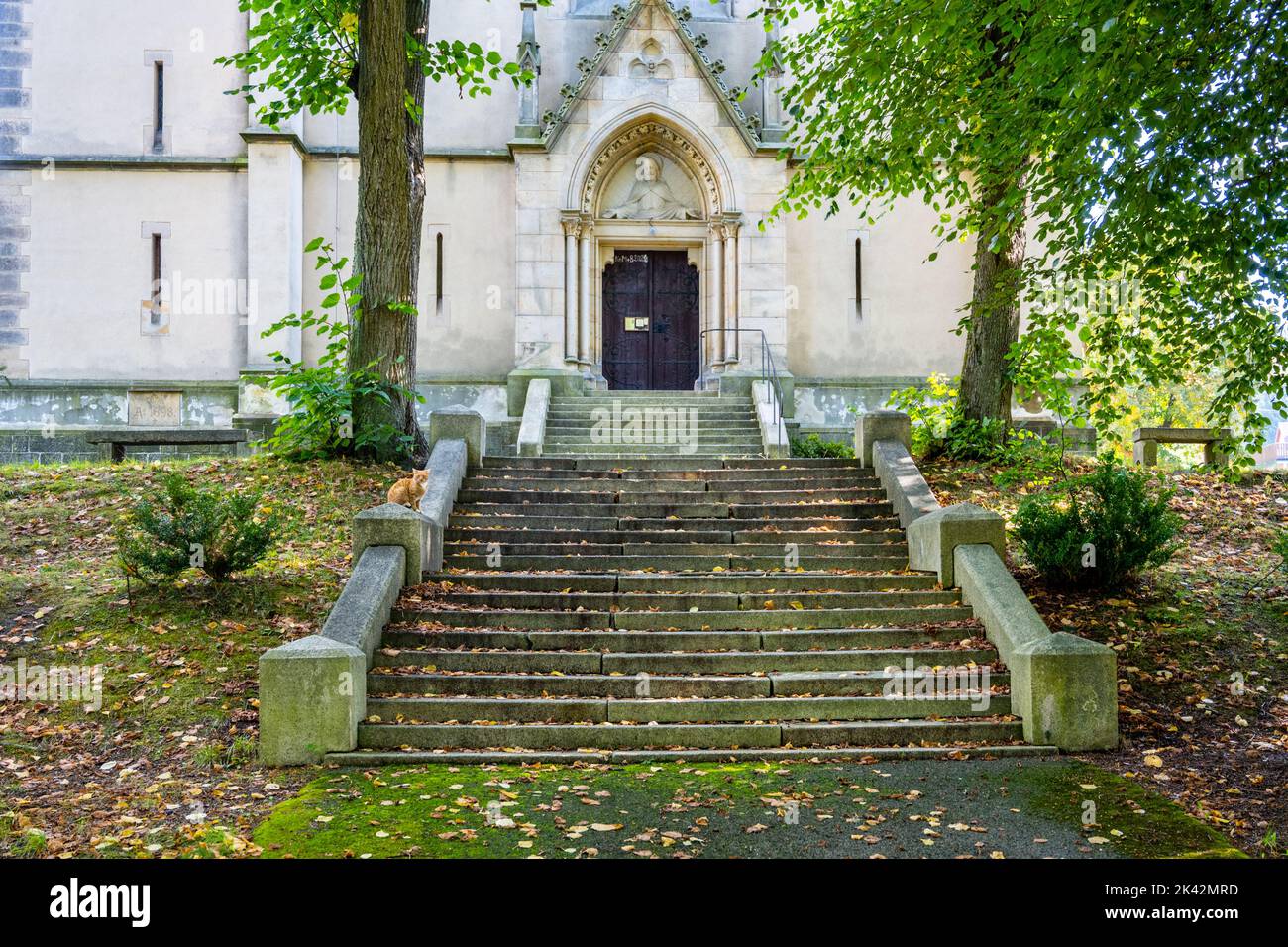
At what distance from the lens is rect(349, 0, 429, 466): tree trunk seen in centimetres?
1132

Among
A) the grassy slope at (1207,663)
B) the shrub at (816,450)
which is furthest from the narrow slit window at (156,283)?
the grassy slope at (1207,663)

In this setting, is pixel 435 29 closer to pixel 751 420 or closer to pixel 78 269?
pixel 78 269

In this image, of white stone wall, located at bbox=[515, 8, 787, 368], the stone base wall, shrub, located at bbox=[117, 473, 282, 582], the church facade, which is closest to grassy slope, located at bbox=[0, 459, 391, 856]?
shrub, located at bbox=[117, 473, 282, 582]

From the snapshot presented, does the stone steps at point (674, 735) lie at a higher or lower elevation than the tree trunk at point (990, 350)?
lower

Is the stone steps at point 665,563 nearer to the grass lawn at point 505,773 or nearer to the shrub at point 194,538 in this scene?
the grass lawn at point 505,773

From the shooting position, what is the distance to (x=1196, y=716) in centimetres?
714

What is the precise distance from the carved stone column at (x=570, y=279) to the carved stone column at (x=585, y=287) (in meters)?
0.10

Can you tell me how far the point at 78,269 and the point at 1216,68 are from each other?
58.6 feet

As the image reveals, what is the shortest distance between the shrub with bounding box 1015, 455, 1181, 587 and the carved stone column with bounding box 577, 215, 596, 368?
9.76 meters

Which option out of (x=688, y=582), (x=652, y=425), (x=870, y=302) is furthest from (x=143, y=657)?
(x=870, y=302)

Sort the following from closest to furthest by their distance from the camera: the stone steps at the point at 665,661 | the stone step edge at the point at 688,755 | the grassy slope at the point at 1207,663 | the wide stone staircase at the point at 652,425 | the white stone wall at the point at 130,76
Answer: the grassy slope at the point at 1207,663
the stone step edge at the point at 688,755
the stone steps at the point at 665,661
the wide stone staircase at the point at 652,425
the white stone wall at the point at 130,76

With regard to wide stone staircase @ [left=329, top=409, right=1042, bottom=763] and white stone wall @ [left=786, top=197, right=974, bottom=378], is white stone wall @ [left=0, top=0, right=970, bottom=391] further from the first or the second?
wide stone staircase @ [left=329, top=409, right=1042, bottom=763]

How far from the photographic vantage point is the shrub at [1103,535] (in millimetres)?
→ 8969

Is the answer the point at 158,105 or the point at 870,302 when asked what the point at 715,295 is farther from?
the point at 158,105
